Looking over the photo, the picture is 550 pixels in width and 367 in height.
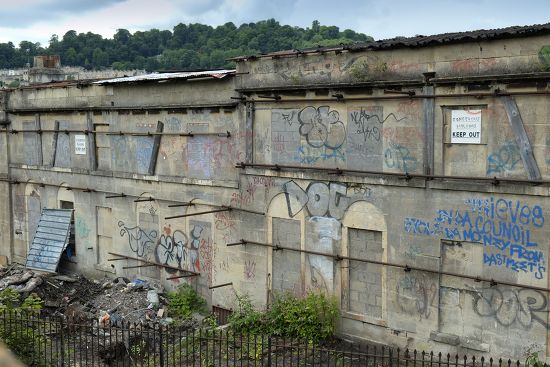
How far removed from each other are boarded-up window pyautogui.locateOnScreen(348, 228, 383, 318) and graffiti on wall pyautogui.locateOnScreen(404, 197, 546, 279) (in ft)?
5.93

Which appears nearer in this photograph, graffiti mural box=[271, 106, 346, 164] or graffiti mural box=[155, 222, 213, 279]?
graffiti mural box=[271, 106, 346, 164]

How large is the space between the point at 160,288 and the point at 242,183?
5.14 m

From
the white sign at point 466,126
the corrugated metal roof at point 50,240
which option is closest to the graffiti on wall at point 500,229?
the white sign at point 466,126

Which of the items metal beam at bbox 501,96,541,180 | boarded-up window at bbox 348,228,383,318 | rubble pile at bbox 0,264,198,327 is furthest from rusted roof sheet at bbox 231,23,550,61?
rubble pile at bbox 0,264,198,327

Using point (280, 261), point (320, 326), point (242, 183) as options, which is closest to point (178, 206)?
point (242, 183)

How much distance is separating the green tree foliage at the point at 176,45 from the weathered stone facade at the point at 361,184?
2326 inches

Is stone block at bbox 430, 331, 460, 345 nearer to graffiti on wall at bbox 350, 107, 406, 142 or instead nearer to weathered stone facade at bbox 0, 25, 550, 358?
weathered stone facade at bbox 0, 25, 550, 358

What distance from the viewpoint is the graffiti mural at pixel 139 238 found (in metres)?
23.0

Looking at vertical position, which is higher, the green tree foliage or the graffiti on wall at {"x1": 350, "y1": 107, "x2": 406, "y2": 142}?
the green tree foliage

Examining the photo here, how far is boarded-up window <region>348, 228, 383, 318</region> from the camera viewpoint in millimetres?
16984

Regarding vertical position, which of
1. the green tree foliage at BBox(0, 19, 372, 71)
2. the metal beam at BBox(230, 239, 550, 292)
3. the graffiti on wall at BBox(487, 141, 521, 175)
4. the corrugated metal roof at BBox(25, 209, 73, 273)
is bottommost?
the corrugated metal roof at BBox(25, 209, 73, 273)

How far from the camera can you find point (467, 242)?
15.3m

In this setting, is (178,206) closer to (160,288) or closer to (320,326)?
(160,288)

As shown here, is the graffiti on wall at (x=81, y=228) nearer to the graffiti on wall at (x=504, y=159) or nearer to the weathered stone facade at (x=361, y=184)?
the weathered stone facade at (x=361, y=184)
